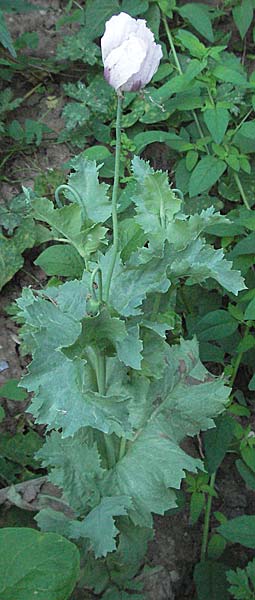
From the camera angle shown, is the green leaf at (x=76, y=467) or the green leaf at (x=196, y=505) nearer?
the green leaf at (x=76, y=467)

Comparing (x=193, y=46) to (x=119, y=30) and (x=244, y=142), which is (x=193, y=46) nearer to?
(x=244, y=142)

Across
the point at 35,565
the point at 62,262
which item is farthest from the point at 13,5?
the point at 35,565

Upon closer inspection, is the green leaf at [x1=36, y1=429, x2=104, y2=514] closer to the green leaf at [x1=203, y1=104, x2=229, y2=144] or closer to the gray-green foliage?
the gray-green foliage

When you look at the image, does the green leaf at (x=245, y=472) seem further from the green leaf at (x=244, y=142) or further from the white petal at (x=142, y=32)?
the white petal at (x=142, y=32)

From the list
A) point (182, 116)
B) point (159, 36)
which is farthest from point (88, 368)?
point (159, 36)

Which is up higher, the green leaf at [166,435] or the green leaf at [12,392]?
the green leaf at [166,435]

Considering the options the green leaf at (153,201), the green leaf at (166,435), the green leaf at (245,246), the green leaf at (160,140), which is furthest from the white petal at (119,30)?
the green leaf at (160,140)

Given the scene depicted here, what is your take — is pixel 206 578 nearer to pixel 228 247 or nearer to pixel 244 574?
pixel 244 574
